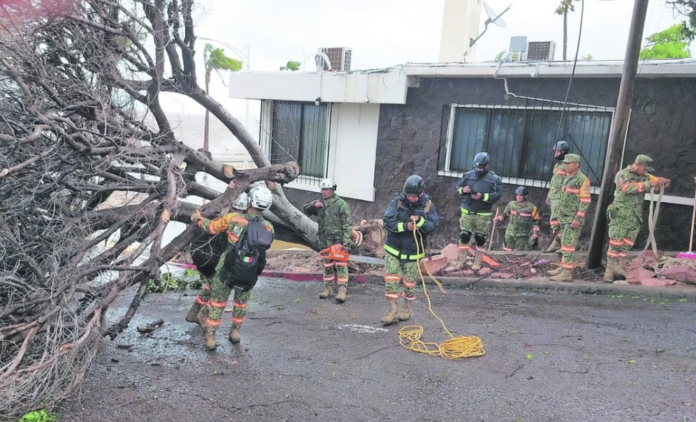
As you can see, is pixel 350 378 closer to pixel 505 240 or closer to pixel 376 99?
pixel 505 240

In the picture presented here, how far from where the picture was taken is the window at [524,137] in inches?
392

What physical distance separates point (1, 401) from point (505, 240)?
27.6 ft

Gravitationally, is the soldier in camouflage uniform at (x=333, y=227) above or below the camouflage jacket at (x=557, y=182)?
below

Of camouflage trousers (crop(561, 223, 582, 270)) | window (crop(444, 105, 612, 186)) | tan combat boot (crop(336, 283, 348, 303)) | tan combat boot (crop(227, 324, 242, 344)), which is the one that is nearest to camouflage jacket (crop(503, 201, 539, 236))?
window (crop(444, 105, 612, 186))

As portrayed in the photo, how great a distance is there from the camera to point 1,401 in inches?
154

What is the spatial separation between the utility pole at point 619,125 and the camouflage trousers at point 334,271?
13.2ft

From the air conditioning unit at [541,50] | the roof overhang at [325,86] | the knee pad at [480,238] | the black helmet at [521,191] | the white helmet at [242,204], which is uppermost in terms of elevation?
the air conditioning unit at [541,50]

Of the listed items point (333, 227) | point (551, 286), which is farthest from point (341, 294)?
point (551, 286)

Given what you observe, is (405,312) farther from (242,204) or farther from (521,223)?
(521,223)

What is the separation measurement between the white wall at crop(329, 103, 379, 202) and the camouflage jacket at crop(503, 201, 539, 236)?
3.56 m

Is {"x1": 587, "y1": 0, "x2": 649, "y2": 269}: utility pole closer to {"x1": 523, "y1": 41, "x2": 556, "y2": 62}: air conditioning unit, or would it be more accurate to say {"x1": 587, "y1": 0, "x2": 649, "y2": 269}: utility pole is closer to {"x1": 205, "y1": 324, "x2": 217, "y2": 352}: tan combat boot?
{"x1": 523, "y1": 41, "x2": 556, "y2": 62}: air conditioning unit

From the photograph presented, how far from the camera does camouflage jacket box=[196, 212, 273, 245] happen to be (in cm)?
578

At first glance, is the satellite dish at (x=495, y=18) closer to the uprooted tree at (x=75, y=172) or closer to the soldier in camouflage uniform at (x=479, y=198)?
the soldier in camouflage uniform at (x=479, y=198)

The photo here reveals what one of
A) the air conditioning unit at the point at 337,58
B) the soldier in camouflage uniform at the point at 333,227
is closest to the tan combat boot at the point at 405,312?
the soldier in camouflage uniform at the point at 333,227
